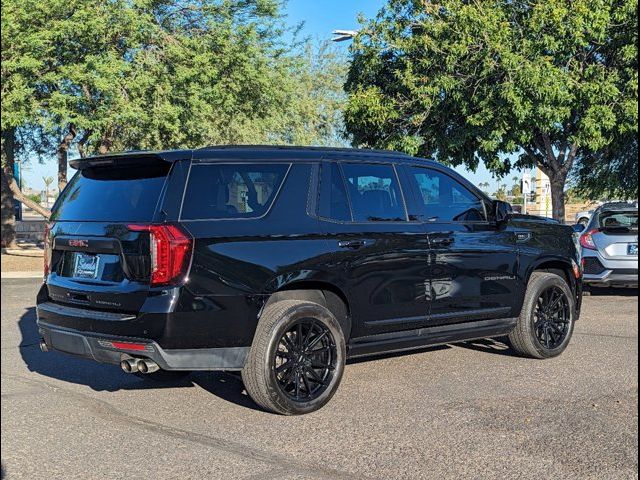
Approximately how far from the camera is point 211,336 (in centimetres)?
491

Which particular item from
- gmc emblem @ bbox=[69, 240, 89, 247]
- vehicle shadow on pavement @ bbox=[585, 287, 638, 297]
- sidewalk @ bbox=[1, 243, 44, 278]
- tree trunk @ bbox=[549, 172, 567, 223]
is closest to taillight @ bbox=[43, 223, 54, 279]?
gmc emblem @ bbox=[69, 240, 89, 247]

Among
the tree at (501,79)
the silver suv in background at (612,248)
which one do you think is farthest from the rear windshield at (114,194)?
the tree at (501,79)

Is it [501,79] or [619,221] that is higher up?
[501,79]

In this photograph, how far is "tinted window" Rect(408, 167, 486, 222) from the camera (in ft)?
20.9

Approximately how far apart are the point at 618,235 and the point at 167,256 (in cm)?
857

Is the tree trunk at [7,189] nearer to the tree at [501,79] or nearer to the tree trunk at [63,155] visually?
the tree trunk at [63,155]

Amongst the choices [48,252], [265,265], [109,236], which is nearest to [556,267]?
[265,265]

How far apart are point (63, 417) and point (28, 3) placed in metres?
14.1

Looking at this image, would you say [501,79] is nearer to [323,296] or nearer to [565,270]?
[565,270]

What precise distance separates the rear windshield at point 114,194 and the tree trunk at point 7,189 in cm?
1570

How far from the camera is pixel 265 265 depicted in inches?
202

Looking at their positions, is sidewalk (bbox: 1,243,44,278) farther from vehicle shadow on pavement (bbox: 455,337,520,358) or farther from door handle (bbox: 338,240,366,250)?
door handle (bbox: 338,240,366,250)

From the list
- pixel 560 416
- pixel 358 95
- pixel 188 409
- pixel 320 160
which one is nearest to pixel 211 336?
pixel 188 409

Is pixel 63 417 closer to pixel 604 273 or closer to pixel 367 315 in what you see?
pixel 367 315
